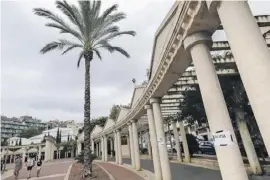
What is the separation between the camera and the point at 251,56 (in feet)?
9.02

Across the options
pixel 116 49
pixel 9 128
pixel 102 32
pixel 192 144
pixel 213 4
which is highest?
pixel 9 128

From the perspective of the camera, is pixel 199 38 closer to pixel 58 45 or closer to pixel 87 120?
pixel 87 120

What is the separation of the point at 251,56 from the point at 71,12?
39.7 feet

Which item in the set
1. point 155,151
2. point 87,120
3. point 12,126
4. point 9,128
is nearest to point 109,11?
point 87,120

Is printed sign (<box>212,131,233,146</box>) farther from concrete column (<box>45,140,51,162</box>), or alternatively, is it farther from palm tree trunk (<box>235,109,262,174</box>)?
concrete column (<box>45,140,51,162</box>)

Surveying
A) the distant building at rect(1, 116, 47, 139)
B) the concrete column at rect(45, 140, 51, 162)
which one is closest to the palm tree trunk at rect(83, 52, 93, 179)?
the concrete column at rect(45, 140, 51, 162)

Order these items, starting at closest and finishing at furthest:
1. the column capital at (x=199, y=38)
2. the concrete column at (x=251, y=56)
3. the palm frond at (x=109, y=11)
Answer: the concrete column at (x=251, y=56), the column capital at (x=199, y=38), the palm frond at (x=109, y=11)

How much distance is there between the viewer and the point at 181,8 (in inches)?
169

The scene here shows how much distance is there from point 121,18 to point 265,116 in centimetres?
1250

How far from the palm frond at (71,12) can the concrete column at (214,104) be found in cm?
998

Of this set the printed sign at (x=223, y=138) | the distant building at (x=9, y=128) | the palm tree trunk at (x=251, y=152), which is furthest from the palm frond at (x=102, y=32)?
the distant building at (x=9, y=128)

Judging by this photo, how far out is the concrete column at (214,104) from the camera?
370 cm

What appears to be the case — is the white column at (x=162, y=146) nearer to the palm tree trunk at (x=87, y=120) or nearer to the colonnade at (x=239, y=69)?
the colonnade at (x=239, y=69)

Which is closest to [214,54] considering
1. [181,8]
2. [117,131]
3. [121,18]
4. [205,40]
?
[205,40]
